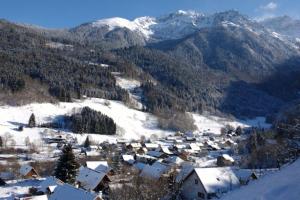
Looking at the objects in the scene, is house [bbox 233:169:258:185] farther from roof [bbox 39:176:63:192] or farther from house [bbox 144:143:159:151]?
house [bbox 144:143:159:151]

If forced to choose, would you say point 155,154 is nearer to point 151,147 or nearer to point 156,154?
point 156,154

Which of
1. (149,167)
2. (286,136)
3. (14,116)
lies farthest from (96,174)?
(14,116)

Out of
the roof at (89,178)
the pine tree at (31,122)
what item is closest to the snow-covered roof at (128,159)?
the roof at (89,178)

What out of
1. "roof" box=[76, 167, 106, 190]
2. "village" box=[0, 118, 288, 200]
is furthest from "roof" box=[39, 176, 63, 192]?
"roof" box=[76, 167, 106, 190]

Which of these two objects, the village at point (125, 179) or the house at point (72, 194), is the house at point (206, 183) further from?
the house at point (72, 194)

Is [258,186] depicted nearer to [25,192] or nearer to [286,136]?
[286,136]

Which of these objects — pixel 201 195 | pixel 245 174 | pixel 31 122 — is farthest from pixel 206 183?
pixel 31 122

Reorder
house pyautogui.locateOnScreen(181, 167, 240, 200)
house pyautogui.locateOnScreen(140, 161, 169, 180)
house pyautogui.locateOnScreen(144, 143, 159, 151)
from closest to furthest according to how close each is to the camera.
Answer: house pyautogui.locateOnScreen(181, 167, 240, 200), house pyautogui.locateOnScreen(140, 161, 169, 180), house pyautogui.locateOnScreen(144, 143, 159, 151)
